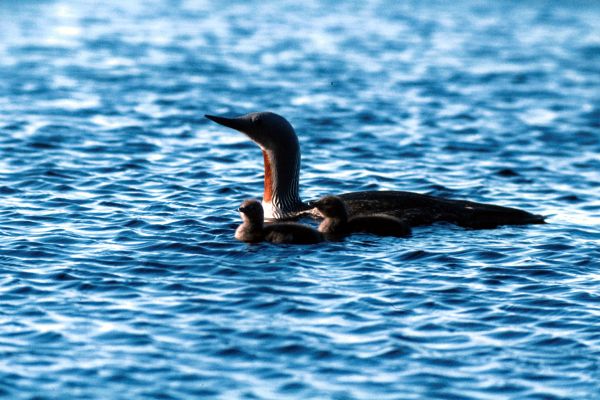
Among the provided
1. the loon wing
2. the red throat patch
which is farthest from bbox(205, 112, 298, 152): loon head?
the loon wing

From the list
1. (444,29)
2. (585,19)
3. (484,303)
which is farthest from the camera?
(585,19)

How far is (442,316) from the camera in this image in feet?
29.2

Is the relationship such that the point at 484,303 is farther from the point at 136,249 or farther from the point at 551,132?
the point at 551,132

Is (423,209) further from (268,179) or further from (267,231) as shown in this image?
(267,231)

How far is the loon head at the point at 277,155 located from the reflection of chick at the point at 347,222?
0.94 meters

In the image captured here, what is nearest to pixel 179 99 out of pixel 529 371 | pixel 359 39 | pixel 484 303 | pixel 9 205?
pixel 9 205

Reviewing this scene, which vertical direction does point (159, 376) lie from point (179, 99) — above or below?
below

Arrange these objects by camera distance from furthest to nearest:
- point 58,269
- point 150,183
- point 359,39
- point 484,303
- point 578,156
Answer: point 359,39
point 578,156
point 150,183
point 58,269
point 484,303

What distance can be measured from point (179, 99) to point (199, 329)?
40.0 ft

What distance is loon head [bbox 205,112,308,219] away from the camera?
1189cm

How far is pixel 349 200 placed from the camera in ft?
38.4

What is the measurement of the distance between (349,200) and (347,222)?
0.71m

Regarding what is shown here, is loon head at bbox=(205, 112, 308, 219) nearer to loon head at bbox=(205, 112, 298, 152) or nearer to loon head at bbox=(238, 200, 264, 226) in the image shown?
loon head at bbox=(205, 112, 298, 152)

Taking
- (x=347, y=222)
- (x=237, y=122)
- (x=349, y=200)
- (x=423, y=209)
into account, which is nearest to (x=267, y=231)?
(x=347, y=222)
